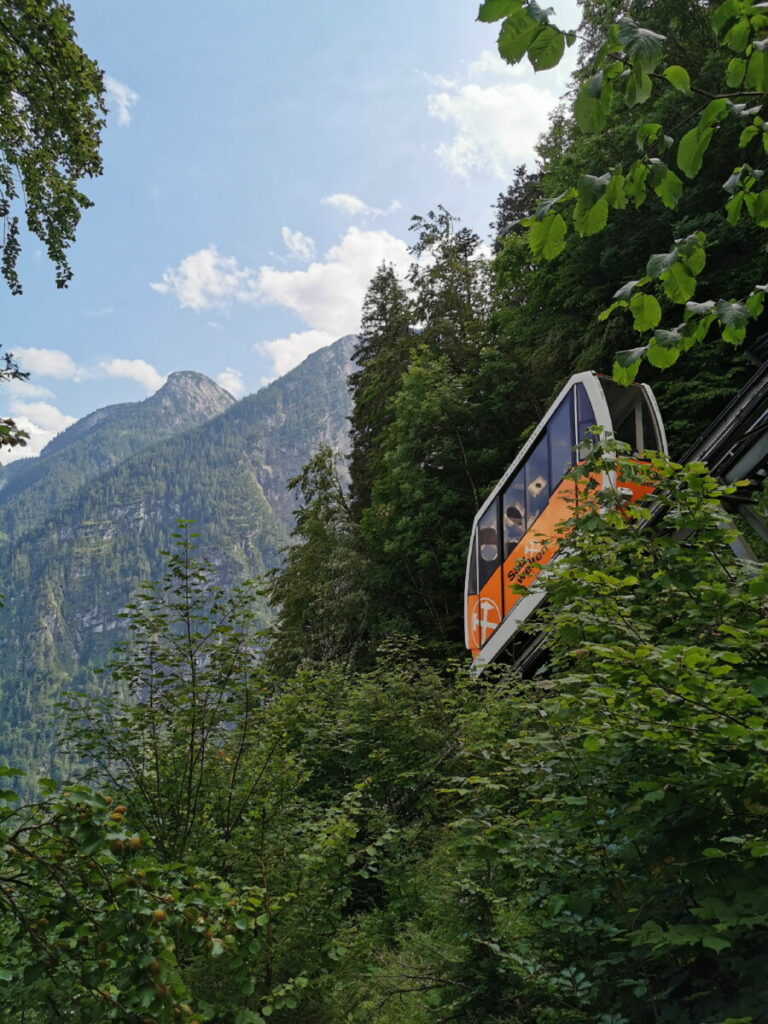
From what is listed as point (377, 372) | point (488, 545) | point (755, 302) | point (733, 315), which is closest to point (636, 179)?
point (733, 315)

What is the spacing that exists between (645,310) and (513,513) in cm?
857

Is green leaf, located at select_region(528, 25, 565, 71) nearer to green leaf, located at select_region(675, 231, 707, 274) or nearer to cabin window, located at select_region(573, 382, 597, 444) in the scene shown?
green leaf, located at select_region(675, 231, 707, 274)

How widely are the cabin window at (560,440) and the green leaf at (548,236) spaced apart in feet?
24.1

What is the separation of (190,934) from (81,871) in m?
0.37

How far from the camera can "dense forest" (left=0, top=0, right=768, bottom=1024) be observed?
1.57 metres

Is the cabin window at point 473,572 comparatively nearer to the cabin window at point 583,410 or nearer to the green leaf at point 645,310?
the cabin window at point 583,410

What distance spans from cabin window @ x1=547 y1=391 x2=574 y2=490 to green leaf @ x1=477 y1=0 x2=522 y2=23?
771 centimetres

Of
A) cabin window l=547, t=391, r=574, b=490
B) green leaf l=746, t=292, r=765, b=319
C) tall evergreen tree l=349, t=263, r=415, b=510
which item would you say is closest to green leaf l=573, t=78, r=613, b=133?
green leaf l=746, t=292, r=765, b=319

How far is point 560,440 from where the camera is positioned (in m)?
9.01

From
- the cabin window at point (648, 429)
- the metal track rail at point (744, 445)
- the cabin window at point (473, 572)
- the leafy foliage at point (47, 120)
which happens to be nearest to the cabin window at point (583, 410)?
the cabin window at point (648, 429)

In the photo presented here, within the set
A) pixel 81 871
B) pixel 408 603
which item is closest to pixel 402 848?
pixel 81 871

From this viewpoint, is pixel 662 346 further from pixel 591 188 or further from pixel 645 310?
pixel 591 188

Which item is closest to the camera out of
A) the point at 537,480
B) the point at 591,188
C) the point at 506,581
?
the point at 591,188

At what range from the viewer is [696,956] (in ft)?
6.61
